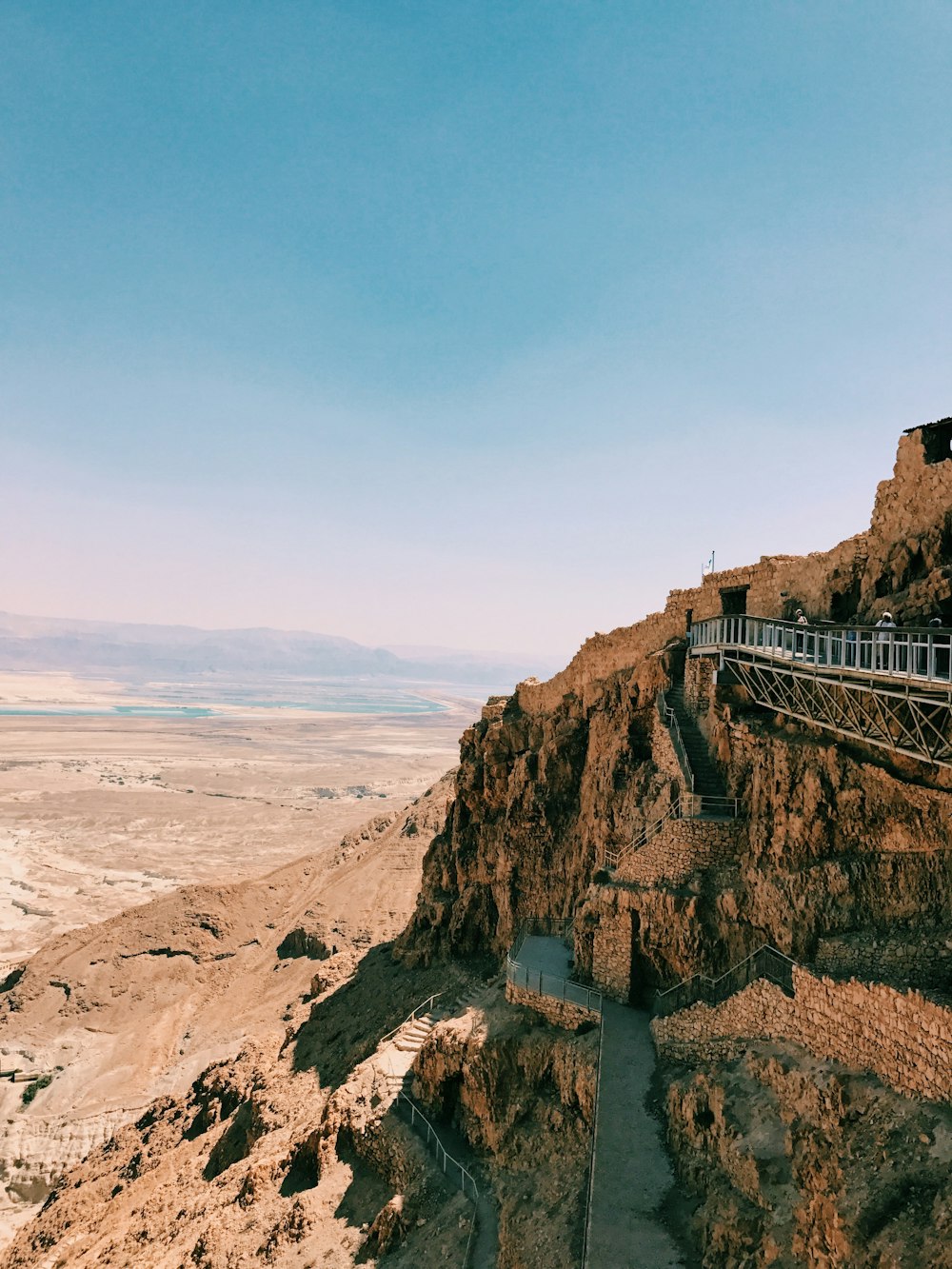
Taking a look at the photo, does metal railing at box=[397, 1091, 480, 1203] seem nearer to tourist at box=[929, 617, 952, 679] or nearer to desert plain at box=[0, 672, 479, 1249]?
desert plain at box=[0, 672, 479, 1249]

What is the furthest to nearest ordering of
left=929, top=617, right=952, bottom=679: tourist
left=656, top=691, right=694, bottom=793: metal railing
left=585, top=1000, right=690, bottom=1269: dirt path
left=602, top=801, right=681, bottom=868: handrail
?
left=656, top=691, right=694, bottom=793: metal railing, left=602, top=801, right=681, bottom=868: handrail, left=929, top=617, right=952, bottom=679: tourist, left=585, top=1000, right=690, bottom=1269: dirt path

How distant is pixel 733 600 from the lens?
75.0 ft

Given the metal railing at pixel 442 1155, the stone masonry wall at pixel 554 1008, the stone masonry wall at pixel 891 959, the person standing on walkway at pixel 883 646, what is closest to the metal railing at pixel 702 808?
the stone masonry wall at pixel 891 959

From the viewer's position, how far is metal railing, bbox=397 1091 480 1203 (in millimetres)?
15583

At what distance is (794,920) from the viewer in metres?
14.7

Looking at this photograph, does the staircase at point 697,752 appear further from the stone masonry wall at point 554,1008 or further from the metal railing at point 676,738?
the stone masonry wall at point 554,1008

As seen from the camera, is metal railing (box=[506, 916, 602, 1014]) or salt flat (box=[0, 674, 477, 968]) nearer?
metal railing (box=[506, 916, 602, 1014])

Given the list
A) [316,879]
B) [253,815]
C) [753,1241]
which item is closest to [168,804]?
[253,815]

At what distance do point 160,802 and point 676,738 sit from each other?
66527 mm

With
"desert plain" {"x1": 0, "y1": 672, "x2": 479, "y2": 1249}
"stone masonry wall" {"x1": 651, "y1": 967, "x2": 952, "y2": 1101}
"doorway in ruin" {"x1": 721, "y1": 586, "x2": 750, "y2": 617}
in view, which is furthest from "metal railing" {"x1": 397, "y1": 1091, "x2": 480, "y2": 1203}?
"doorway in ruin" {"x1": 721, "y1": 586, "x2": 750, "y2": 617}

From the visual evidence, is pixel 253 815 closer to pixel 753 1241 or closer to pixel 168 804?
pixel 168 804

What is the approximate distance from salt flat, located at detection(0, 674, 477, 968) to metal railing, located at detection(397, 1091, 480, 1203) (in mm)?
29307

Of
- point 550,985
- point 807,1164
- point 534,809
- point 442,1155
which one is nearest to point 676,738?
point 550,985

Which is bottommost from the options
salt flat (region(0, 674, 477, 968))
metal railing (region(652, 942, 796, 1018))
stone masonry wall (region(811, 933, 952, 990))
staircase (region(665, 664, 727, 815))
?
salt flat (region(0, 674, 477, 968))
